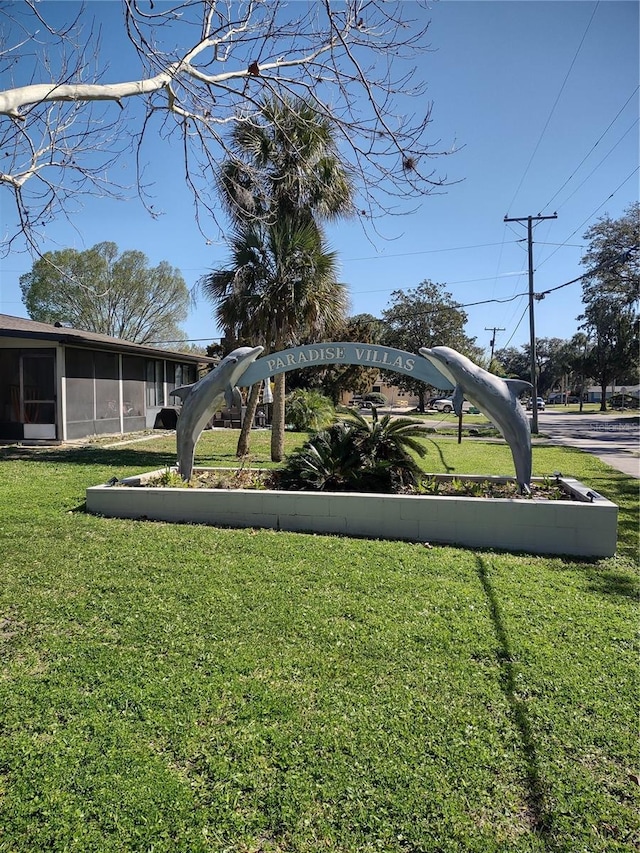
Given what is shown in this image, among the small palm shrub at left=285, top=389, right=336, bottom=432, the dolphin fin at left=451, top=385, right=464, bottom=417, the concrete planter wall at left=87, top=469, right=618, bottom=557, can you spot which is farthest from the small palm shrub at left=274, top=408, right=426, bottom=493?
the small palm shrub at left=285, top=389, right=336, bottom=432

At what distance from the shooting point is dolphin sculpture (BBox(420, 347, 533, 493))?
21.2ft

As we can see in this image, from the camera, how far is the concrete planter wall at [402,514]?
5.63m

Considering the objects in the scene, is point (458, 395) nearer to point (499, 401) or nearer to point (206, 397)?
point (499, 401)

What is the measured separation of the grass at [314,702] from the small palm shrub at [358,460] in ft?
5.50

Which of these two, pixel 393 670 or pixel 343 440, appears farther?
pixel 343 440

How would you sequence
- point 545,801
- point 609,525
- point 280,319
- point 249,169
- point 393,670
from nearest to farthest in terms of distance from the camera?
1. point 545,801
2. point 393,670
3. point 249,169
4. point 609,525
5. point 280,319

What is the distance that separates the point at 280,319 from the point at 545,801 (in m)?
9.80

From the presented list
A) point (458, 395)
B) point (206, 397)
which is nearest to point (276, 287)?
point (206, 397)

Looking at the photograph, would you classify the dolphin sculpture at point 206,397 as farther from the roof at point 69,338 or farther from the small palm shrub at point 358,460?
the roof at point 69,338

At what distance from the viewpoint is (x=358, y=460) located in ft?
23.2

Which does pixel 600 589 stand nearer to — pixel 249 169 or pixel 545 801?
pixel 545 801

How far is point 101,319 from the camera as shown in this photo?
39.7m

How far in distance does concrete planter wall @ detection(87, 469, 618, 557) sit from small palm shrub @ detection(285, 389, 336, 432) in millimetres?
11620

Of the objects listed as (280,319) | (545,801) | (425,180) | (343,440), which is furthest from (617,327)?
(545,801)
